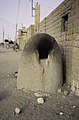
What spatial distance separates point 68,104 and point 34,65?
147 centimetres

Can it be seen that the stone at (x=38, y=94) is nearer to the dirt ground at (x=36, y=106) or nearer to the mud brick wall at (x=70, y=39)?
the dirt ground at (x=36, y=106)

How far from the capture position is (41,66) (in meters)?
5.12

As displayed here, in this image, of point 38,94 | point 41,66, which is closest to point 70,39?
point 41,66

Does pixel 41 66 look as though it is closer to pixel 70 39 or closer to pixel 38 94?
pixel 38 94

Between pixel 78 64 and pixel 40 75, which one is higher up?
pixel 78 64

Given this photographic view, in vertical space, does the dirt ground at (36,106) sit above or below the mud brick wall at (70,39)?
below

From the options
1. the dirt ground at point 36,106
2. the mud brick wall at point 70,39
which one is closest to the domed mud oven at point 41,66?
the dirt ground at point 36,106

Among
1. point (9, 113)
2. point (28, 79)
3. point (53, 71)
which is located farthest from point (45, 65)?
point (9, 113)

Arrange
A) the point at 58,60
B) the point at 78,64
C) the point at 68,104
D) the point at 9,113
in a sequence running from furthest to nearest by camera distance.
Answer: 1. the point at 58,60
2. the point at 78,64
3. the point at 68,104
4. the point at 9,113

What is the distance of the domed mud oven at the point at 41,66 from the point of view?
5.07 m

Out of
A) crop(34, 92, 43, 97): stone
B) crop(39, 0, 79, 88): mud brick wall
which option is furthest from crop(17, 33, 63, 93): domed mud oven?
crop(39, 0, 79, 88): mud brick wall

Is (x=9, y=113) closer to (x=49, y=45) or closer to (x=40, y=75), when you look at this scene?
(x=40, y=75)

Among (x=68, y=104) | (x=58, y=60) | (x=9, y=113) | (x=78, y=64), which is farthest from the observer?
(x=58, y=60)

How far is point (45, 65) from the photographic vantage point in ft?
16.8
